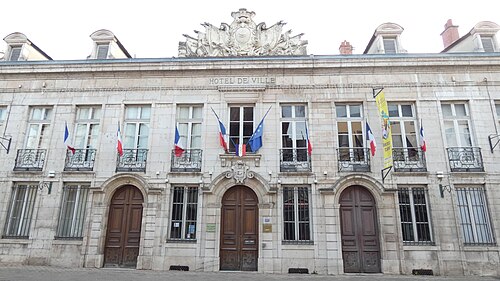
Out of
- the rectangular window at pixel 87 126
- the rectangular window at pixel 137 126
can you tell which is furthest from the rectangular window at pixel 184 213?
the rectangular window at pixel 87 126

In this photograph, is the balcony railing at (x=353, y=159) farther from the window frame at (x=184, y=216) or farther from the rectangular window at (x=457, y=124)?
the window frame at (x=184, y=216)

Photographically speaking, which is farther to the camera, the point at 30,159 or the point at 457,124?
the point at 30,159

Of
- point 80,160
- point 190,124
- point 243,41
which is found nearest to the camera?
point 80,160

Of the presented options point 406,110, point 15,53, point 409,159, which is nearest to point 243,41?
point 406,110

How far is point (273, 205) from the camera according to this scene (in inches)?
439

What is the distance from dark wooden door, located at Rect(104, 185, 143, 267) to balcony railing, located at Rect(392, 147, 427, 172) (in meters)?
8.96

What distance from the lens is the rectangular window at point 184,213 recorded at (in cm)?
1123

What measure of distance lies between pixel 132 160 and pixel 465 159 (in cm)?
1152

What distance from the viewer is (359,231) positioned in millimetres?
10891

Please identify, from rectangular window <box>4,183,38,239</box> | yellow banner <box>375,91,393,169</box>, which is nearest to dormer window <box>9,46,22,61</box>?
rectangular window <box>4,183,38,239</box>

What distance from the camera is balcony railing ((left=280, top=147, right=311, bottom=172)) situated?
1154 centimetres

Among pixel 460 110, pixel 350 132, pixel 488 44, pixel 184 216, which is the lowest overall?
pixel 184 216

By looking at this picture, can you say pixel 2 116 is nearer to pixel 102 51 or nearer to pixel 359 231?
pixel 102 51

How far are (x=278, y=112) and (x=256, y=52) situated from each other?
2.61m
